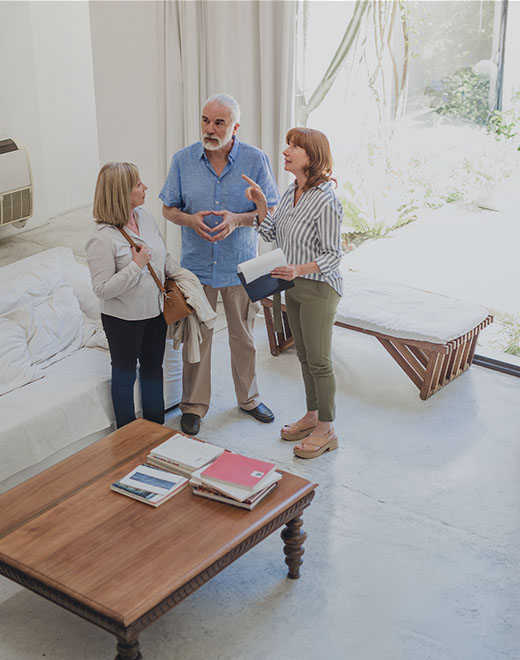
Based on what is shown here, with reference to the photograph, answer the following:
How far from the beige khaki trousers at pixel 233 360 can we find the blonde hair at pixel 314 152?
0.72 m

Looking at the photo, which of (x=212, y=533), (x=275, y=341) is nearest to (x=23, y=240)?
(x=275, y=341)

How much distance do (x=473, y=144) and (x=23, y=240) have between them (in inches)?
156

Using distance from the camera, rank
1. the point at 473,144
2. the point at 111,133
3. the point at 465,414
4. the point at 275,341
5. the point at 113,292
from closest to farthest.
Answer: the point at 113,292
the point at 465,414
the point at 473,144
the point at 275,341
the point at 111,133

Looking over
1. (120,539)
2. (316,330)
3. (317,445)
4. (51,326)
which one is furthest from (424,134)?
(120,539)

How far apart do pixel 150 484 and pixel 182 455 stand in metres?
0.20

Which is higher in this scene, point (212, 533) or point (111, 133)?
point (111, 133)

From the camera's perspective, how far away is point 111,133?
6141mm

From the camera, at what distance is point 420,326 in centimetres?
453

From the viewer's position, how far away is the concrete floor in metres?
2.98

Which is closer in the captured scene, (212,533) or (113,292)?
(212,533)

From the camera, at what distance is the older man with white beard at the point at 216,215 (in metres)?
3.93

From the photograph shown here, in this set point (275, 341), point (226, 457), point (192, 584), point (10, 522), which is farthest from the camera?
point (275, 341)

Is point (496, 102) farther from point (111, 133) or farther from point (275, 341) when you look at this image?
point (111, 133)

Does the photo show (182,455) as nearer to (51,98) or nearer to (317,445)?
(317,445)
